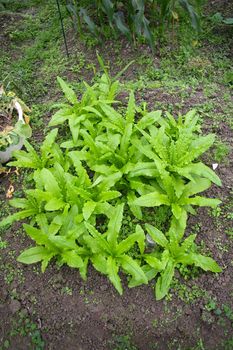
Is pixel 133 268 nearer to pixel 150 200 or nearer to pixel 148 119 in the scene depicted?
pixel 150 200

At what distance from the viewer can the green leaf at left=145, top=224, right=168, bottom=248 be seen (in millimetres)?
3262

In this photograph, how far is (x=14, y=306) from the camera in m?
3.25

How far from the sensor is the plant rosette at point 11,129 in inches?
154

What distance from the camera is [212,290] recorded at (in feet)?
10.6

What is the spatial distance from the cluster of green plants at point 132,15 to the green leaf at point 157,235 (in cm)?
224

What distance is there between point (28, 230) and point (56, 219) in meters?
0.27

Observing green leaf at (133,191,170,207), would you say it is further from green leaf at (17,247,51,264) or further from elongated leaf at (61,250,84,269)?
green leaf at (17,247,51,264)

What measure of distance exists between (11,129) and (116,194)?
1374 mm

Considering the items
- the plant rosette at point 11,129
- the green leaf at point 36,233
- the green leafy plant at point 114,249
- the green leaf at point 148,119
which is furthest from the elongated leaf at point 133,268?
the plant rosette at point 11,129

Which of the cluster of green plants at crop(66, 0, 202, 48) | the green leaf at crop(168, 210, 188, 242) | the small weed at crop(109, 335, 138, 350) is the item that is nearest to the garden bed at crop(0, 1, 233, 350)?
the small weed at crop(109, 335, 138, 350)

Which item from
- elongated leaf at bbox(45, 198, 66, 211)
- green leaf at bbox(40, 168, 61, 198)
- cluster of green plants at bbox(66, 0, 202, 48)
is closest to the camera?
elongated leaf at bbox(45, 198, 66, 211)

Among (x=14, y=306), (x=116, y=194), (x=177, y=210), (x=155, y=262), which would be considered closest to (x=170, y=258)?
(x=155, y=262)

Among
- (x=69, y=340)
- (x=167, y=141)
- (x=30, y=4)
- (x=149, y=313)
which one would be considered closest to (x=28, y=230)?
(x=69, y=340)

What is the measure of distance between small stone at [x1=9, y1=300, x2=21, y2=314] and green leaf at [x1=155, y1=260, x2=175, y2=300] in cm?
110
